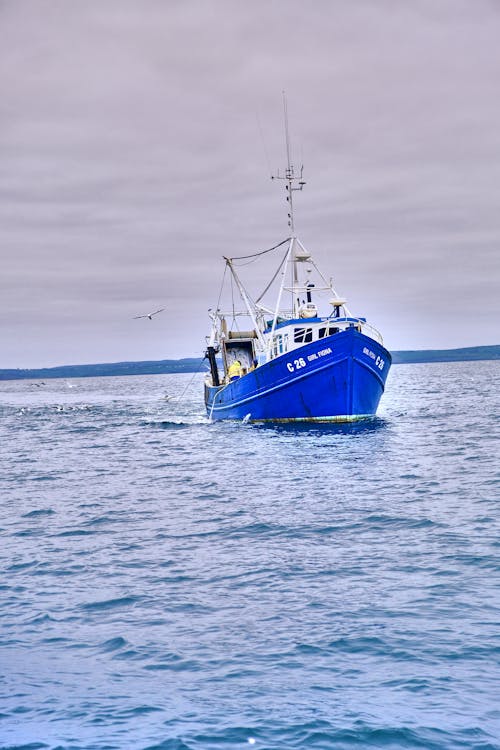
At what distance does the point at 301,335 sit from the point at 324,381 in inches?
182

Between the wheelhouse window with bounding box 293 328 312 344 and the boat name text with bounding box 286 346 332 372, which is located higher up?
the wheelhouse window with bounding box 293 328 312 344

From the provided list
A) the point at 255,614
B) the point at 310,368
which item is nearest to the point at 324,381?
the point at 310,368

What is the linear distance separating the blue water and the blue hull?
43.4ft

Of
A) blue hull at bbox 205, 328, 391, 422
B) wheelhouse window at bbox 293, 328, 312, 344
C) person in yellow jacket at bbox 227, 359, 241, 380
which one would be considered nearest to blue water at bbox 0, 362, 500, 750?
blue hull at bbox 205, 328, 391, 422

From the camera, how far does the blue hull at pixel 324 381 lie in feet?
121

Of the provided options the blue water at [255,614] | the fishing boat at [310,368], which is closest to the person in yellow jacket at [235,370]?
the fishing boat at [310,368]

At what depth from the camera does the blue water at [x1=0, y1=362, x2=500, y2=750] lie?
7.39 meters

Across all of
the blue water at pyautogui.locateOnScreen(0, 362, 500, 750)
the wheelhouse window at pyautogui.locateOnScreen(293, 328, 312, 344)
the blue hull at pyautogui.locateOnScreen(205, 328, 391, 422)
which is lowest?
the blue water at pyautogui.locateOnScreen(0, 362, 500, 750)

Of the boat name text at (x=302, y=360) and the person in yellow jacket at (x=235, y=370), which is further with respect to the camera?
the person in yellow jacket at (x=235, y=370)

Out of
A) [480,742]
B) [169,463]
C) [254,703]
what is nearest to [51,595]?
[254,703]

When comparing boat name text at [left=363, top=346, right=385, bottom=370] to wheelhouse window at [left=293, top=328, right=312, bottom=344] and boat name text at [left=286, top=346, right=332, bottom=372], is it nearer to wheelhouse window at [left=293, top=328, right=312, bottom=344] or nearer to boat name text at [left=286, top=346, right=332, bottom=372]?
boat name text at [left=286, top=346, right=332, bottom=372]

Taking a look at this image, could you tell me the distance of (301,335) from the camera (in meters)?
41.3

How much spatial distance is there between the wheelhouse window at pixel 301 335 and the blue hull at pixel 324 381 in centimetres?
309

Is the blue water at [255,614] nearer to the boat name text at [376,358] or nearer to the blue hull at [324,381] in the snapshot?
the blue hull at [324,381]
